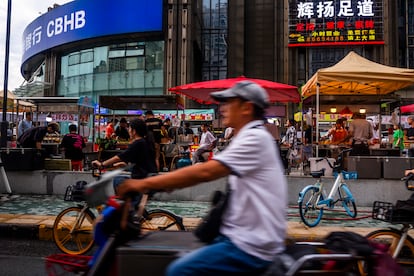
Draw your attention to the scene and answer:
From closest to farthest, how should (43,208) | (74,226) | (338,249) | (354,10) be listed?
(338,249), (74,226), (43,208), (354,10)

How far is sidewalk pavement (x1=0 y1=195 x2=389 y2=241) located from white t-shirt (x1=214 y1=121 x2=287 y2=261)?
14.9 ft

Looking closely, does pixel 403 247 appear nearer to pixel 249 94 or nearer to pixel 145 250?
pixel 249 94

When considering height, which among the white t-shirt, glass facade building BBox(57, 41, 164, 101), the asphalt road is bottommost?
the asphalt road

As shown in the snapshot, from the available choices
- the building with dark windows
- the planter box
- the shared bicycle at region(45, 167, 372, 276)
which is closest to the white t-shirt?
the shared bicycle at region(45, 167, 372, 276)

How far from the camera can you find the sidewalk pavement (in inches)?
273

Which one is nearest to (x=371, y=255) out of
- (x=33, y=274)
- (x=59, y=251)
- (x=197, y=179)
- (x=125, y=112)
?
(x=197, y=179)

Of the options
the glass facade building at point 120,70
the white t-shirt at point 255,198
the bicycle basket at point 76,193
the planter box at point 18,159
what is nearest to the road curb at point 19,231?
the bicycle basket at point 76,193

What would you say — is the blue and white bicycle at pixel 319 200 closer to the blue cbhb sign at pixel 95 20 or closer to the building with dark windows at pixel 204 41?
the building with dark windows at pixel 204 41

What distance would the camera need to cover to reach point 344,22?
34281mm

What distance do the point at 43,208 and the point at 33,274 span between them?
385cm

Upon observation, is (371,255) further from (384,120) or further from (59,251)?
(384,120)

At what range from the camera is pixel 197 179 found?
2.28 meters

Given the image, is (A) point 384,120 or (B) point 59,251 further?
(A) point 384,120

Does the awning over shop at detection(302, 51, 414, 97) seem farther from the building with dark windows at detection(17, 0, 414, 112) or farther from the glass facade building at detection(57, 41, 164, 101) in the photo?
the glass facade building at detection(57, 41, 164, 101)
